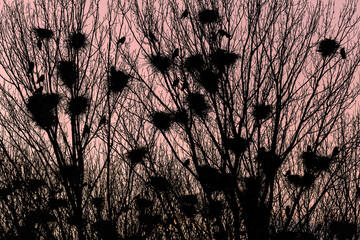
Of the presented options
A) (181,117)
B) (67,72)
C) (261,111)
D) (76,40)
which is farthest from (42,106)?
(261,111)

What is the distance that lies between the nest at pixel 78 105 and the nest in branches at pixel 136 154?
3.57 ft

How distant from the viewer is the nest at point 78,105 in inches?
202

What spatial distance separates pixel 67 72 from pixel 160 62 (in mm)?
1413

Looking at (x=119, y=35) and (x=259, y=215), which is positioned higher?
(x=119, y=35)

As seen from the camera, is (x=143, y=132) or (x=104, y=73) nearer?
(x=104, y=73)

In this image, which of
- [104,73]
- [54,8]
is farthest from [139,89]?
[54,8]

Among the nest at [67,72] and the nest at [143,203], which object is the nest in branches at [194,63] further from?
the nest at [143,203]

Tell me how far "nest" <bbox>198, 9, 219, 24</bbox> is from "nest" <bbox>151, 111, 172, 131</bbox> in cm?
160

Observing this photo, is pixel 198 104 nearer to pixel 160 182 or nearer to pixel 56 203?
pixel 160 182

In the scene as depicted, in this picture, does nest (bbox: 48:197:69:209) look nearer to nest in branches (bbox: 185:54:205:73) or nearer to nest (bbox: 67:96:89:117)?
nest (bbox: 67:96:89:117)

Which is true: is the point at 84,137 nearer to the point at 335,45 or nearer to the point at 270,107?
the point at 270,107

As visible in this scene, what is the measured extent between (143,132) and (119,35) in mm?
1611

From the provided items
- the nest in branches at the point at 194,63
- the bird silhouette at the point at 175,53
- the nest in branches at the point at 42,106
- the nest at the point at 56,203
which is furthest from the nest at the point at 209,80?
the nest at the point at 56,203

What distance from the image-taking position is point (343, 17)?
18.1 feet
